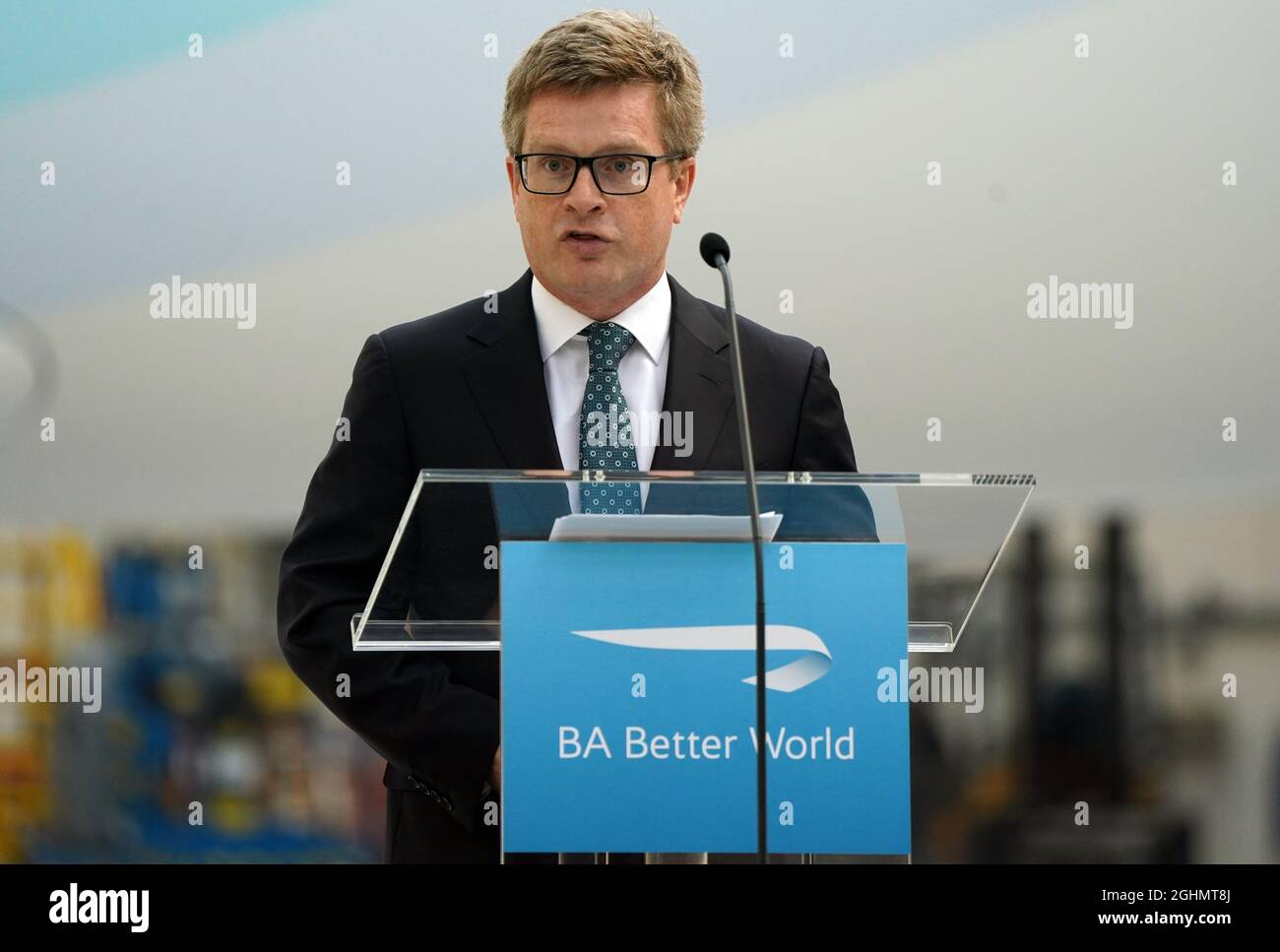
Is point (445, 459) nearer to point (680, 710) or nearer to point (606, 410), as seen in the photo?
point (606, 410)

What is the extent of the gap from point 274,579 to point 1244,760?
243 cm

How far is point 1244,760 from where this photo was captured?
139 inches

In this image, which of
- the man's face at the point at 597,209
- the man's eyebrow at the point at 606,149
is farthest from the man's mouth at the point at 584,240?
the man's eyebrow at the point at 606,149

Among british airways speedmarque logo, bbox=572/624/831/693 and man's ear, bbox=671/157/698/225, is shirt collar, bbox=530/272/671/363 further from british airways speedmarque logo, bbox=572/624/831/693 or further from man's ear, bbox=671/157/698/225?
british airways speedmarque logo, bbox=572/624/831/693

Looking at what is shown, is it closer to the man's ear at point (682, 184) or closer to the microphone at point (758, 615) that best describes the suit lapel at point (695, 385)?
the man's ear at point (682, 184)

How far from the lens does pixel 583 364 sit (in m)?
1.87

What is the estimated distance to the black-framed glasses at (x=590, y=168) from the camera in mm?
1810

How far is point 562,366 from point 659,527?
2.08 feet

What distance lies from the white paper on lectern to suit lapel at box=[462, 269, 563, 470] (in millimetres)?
475

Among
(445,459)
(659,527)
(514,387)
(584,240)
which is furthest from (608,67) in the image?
(659,527)

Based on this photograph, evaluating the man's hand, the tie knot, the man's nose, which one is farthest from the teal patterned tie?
the man's hand

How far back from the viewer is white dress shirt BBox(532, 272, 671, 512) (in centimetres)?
182
